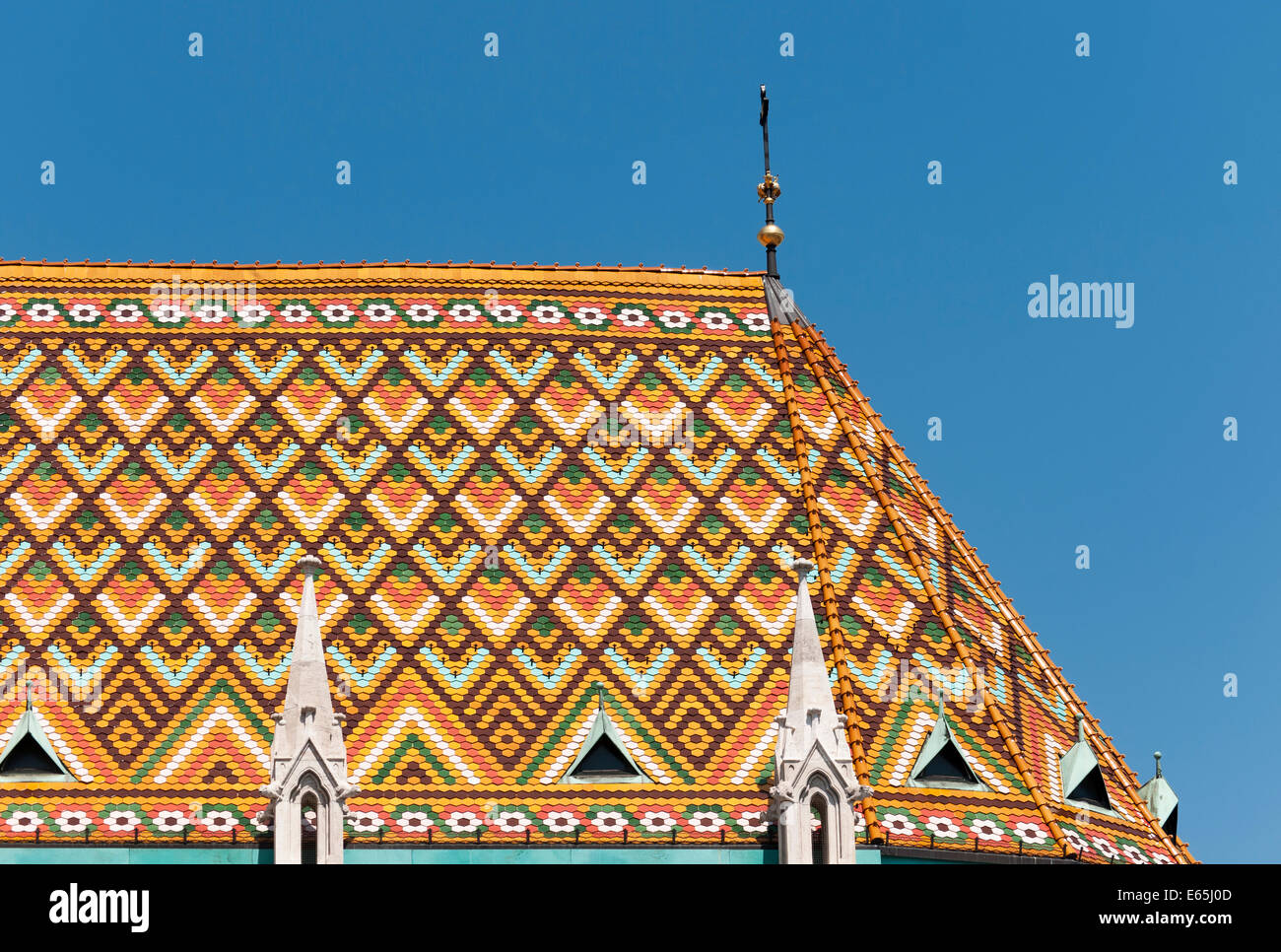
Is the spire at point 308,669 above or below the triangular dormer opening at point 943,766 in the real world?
above

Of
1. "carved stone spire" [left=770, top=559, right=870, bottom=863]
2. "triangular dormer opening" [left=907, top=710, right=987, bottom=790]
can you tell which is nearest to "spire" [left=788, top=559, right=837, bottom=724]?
"carved stone spire" [left=770, top=559, right=870, bottom=863]

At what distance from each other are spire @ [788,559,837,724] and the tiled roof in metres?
0.97

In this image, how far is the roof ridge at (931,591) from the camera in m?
23.3

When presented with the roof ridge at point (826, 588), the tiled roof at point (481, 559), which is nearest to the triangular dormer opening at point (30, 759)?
the tiled roof at point (481, 559)

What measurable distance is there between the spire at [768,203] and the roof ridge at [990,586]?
95 cm

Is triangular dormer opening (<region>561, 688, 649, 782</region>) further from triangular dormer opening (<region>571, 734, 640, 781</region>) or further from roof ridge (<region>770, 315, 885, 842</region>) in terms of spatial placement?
roof ridge (<region>770, 315, 885, 842</region>)

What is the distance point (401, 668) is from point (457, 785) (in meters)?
A: 1.57

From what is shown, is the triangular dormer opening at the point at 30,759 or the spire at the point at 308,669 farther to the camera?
the triangular dormer opening at the point at 30,759

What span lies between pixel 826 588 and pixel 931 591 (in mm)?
1268

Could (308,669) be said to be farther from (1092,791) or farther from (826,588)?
(1092,791)

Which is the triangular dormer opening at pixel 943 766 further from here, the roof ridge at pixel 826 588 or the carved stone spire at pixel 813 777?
the carved stone spire at pixel 813 777

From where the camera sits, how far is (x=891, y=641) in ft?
79.6
